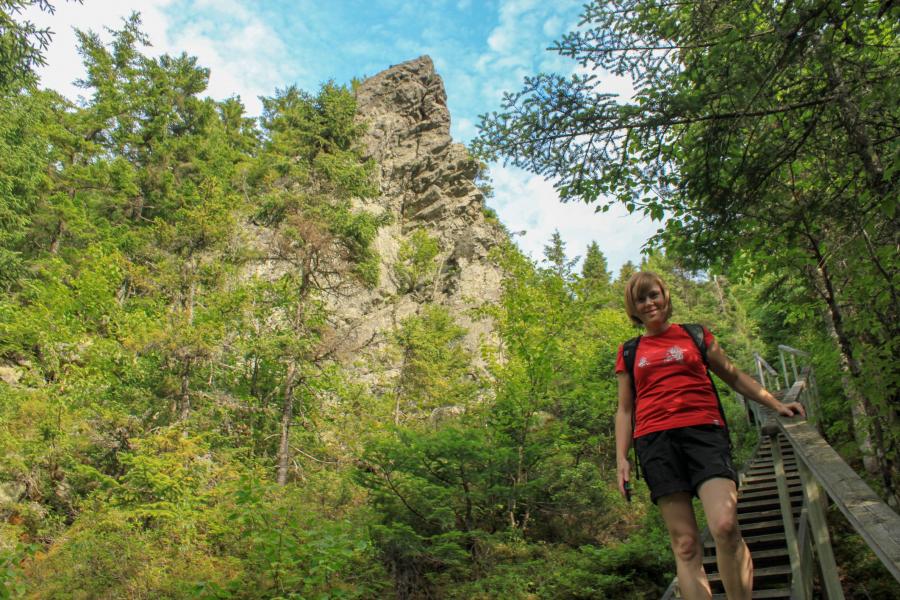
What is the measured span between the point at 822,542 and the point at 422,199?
36.7m

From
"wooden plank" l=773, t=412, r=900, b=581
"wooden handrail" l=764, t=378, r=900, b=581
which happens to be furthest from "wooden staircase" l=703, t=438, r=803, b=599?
"wooden plank" l=773, t=412, r=900, b=581

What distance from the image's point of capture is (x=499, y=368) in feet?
32.8

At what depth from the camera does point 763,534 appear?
483 centimetres

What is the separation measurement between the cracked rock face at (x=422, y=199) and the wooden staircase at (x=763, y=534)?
2560cm

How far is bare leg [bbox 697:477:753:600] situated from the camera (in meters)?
2.00

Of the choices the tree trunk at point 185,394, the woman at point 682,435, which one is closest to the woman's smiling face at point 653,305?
the woman at point 682,435

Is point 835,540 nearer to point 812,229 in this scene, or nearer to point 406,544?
point 812,229

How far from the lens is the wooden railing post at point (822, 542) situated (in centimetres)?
236

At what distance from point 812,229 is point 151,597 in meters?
8.61

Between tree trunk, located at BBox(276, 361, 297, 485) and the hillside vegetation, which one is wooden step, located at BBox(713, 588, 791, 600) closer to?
the hillside vegetation

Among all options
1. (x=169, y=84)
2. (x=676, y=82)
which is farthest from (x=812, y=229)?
(x=169, y=84)

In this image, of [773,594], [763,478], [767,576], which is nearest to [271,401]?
[763,478]

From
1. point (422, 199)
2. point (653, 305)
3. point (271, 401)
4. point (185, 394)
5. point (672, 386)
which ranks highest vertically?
point (422, 199)

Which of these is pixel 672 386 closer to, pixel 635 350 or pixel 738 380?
pixel 635 350
